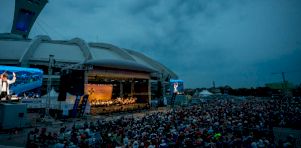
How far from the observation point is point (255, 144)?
845 centimetres

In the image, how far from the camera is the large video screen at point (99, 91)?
37531 millimetres

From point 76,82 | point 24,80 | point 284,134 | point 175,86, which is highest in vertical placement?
point 24,80

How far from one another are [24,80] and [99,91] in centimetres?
1398

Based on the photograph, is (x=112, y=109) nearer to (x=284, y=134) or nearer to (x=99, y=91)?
(x=99, y=91)

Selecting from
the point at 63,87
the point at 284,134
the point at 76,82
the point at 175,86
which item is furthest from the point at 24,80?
the point at 284,134

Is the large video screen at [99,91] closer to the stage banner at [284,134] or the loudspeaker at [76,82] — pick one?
the loudspeaker at [76,82]

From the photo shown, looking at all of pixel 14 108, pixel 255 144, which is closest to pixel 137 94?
pixel 14 108

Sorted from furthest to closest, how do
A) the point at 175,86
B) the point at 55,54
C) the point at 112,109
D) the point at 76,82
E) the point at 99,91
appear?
the point at 175,86
the point at 99,91
the point at 55,54
the point at 112,109
the point at 76,82

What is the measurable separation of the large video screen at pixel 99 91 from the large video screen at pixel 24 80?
30.0 ft

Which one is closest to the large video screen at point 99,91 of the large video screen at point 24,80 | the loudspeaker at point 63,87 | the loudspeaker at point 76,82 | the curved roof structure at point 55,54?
the curved roof structure at point 55,54

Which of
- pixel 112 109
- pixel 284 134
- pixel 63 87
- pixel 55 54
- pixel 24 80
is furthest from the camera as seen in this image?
pixel 55 54

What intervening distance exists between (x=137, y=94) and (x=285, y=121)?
93.5 feet

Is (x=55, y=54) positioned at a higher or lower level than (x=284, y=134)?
higher

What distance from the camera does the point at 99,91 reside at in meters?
39.5
